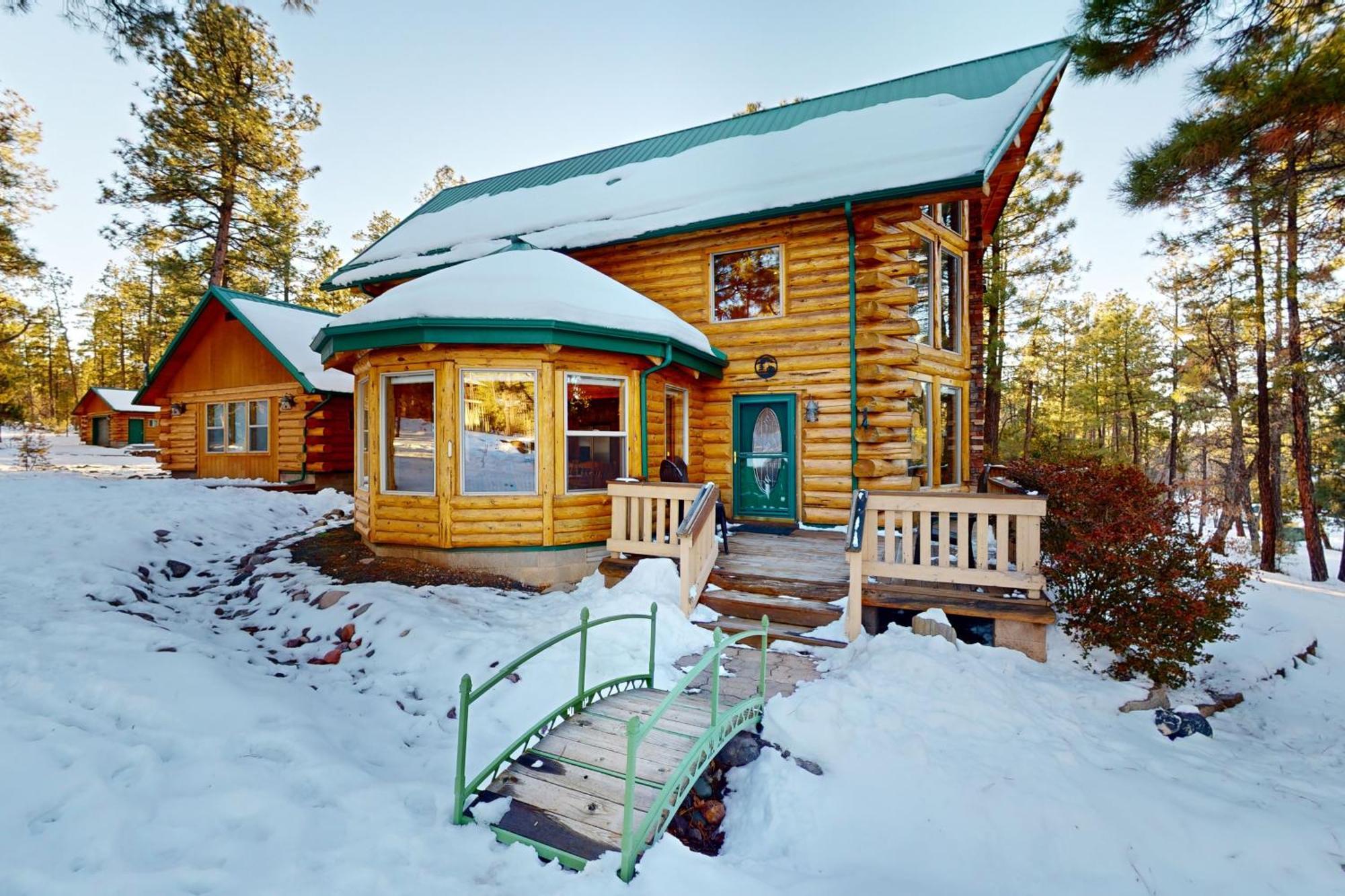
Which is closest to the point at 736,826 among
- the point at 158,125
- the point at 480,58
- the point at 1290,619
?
the point at 1290,619

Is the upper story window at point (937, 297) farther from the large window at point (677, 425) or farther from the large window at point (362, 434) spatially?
the large window at point (362, 434)

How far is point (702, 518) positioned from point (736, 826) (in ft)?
11.6

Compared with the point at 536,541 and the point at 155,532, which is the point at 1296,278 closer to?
the point at 536,541

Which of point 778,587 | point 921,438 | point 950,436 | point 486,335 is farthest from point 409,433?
point 950,436

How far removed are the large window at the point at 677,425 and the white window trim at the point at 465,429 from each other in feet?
8.91

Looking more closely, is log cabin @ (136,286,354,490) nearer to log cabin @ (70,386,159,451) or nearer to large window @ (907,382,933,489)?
large window @ (907,382,933,489)

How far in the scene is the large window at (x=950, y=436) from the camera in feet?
35.2

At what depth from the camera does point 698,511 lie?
6.62 metres

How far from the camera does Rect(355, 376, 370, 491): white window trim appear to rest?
28.5 ft

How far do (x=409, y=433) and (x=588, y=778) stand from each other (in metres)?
6.08

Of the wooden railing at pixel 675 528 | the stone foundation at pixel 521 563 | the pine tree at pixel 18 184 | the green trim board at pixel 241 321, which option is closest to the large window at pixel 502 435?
the stone foundation at pixel 521 563

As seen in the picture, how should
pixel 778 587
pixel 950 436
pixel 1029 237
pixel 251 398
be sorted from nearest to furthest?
pixel 778 587
pixel 950 436
pixel 251 398
pixel 1029 237

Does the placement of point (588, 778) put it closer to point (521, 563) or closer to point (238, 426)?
point (521, 563)

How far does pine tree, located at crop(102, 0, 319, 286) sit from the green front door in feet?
66.9
